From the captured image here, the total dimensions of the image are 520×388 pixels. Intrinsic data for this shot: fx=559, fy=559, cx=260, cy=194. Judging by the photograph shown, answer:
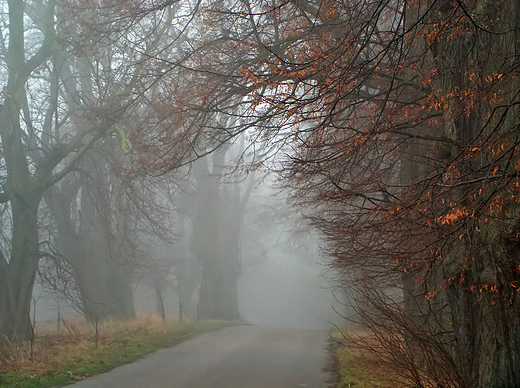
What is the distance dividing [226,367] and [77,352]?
3.23 meters

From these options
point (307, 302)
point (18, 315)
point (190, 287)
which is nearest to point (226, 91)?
point (18, 315)

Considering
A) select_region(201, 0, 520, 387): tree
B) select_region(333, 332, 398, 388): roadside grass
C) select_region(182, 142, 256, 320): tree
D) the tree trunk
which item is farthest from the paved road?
select_region(182, 142, 256, 320): tree

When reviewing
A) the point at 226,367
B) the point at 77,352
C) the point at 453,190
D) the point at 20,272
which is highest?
the point at 453,190

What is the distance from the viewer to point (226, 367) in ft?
37.1

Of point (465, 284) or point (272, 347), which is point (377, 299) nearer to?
point (465, 284)

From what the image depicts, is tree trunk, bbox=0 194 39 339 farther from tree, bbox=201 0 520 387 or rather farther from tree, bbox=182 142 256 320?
tree, bbox=182 142 256 320

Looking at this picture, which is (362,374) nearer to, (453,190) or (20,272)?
(453,190)

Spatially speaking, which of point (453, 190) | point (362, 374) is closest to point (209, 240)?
point (362, 374)

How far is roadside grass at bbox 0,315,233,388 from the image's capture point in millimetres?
9531

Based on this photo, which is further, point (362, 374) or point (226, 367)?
point (226, 367)

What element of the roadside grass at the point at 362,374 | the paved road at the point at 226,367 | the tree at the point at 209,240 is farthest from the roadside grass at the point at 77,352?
the tree at the point at 209,240

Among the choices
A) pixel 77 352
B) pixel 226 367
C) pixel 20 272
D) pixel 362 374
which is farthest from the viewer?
pixel 20 272

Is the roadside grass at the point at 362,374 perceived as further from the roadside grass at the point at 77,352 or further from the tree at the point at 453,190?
the roadside grass at the point at 77,352

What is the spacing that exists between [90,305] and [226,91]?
519 inches
